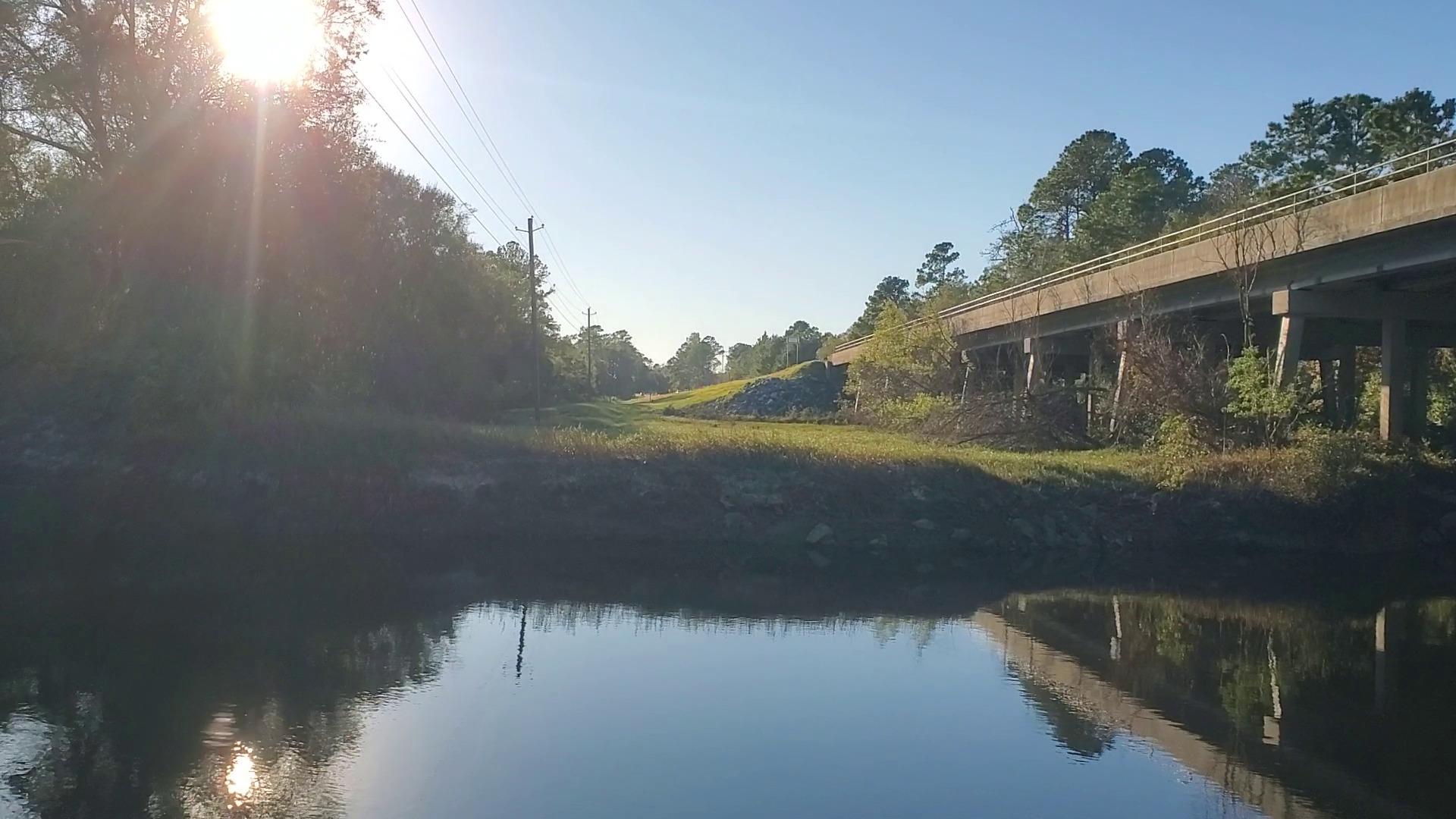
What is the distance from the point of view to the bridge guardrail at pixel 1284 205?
30.4 metres

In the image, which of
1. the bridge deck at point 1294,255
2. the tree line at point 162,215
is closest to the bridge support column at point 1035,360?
the bridge deck at point 1294,255

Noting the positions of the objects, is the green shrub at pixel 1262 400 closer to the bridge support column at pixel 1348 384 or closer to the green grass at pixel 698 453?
the green grass at pixel 698 453

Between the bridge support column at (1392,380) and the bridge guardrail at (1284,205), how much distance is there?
4464 mm

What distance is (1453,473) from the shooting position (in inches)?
1215

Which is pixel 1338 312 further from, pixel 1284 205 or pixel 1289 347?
pixel 1284 205

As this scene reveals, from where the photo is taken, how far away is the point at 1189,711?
528 inches

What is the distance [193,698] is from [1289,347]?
31614 mm

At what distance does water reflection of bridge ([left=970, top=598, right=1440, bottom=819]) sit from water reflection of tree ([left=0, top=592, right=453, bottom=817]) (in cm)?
807

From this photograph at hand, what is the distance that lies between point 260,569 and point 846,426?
1652 inches

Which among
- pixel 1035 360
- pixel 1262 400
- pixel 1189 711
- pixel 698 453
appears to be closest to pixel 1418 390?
pixel 1262 400

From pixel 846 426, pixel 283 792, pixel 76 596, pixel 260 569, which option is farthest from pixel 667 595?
pixel 846 426

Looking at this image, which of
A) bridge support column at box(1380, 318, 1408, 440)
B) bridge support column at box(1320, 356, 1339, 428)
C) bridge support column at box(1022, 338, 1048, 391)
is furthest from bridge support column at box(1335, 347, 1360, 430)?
bridge support column at box(1022, 338, 1048, 391)

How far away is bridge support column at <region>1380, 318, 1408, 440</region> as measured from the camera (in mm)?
32750

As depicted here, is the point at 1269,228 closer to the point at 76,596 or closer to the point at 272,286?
the point at 272,286
